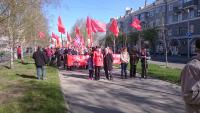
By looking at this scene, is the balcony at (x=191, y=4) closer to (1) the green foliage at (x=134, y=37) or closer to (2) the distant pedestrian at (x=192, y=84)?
(1) the green foliage at (x=134, y=37)

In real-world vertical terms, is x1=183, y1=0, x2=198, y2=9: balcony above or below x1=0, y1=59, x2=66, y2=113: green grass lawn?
above

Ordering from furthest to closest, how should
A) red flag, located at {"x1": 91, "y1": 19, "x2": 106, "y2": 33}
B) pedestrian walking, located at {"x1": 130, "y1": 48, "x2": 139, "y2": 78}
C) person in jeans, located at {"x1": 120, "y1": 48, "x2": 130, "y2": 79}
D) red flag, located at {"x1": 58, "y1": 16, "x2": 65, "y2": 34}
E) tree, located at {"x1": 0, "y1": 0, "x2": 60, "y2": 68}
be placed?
red flag, located at {"x1": 58, "y1": 16, "x2": 65, "y2": 34} < red flag, located at {"x1": 91, "y1": 19, "x2": 106, "y2": 33} < pedestrian walking, located at {"x1": 130, "y1": 48, "x2": 139, "y2": 78} < person in jeans, located at {"x1": 120, "y1": 48, "x2": 130, "y2": 79} < tree, located at {"x1": 0, "y1": 0, "x2": 60, "y2": 68}

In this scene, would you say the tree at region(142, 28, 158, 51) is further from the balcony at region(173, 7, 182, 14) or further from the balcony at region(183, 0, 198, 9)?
the balcony at region(183, 0, 198, 9)

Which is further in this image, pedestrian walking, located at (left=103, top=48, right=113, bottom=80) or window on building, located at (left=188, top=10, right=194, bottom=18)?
window on building, located at (left=188, top=10, right=194, bottom=18)

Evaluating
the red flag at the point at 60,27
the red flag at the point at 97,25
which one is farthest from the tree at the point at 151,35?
the red flag at the point at 97,25

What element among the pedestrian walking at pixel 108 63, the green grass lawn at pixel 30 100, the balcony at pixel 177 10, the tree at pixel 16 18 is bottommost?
the green grass lawn at pixel 30 100

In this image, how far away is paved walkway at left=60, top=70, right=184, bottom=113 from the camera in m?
10.3

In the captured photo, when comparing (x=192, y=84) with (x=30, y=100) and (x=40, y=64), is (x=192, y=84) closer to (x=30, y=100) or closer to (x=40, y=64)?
(x=30, y=100)

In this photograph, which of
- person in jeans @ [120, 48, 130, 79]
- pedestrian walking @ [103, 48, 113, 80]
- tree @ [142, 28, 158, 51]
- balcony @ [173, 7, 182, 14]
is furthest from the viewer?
tree @ [142, 28, 158, 51]

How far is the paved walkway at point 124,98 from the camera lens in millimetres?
10297

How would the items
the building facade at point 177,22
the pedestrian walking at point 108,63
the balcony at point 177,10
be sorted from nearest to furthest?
the pedestrian walking at point 108,63 → the building facade at point 177,22 → the balcony at point 177,10

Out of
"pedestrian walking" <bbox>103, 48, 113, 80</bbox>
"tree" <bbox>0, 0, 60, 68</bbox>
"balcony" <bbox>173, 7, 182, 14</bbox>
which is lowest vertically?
"pedestrian walking" <bbox>103, 48, 113, 80</bbox>

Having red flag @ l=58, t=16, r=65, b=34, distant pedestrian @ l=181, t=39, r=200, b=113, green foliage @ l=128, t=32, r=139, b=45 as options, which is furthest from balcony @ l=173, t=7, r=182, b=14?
distant pedestrian @ l=181, t=39, r=200, b=113

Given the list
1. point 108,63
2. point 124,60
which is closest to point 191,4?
point 124,60
